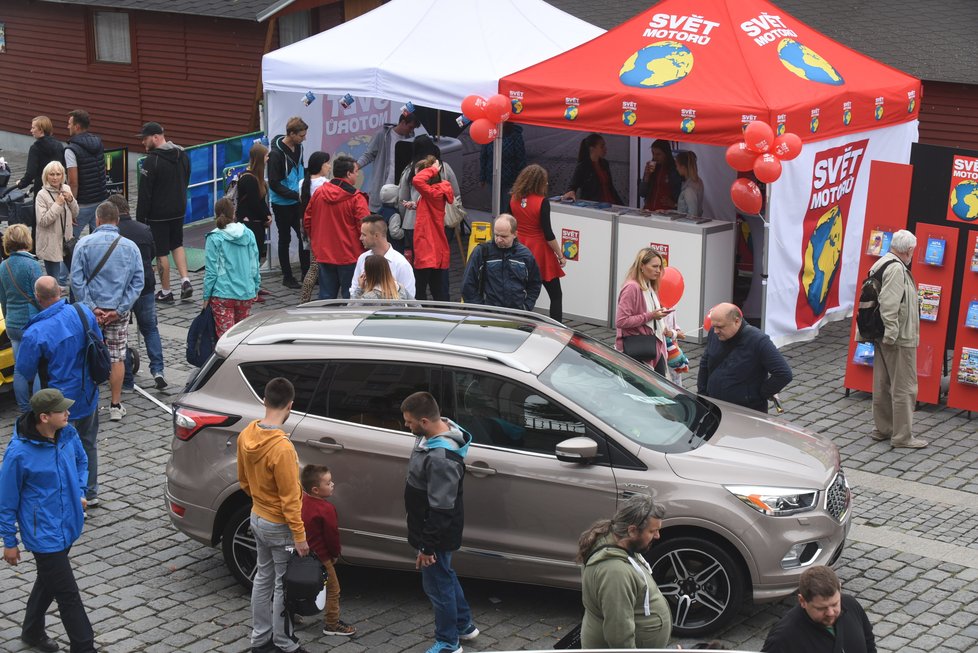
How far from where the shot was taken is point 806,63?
1373 cm

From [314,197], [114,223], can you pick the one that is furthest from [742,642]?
[314,197]

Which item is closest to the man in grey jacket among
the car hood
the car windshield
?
the car hood

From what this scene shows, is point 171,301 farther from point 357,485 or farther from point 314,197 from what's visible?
point 357,485

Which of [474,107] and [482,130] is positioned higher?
[474,107]

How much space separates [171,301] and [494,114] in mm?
4417

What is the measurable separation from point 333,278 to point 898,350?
19.6ft

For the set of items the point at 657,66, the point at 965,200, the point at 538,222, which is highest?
the point at 657,66

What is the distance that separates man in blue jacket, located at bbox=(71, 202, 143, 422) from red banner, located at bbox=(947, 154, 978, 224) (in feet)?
24.2

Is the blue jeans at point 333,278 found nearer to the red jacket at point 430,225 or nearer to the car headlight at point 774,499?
the red jacket at point 430,225

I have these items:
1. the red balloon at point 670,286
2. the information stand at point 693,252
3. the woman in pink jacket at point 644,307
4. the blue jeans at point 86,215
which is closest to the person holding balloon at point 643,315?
the woman in pink jacket at point 644,307

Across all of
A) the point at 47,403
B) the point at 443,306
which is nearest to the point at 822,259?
the point at 443,306

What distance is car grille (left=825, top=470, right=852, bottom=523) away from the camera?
7727 millimetres

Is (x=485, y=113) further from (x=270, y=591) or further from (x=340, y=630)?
(x=270, y=591)

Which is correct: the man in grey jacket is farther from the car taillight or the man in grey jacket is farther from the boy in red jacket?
the car taillight
